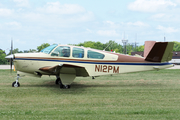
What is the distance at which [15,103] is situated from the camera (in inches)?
286

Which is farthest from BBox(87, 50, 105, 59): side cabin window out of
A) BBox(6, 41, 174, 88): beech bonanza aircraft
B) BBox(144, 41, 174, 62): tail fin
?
BBox(144, 41, 174, 62): tail fin

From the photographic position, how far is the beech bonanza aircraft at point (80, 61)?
10297 millimetres

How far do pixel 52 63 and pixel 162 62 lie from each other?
5953 mm

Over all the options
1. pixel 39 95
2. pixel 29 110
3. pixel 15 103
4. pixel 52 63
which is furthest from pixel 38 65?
pixel 29 110

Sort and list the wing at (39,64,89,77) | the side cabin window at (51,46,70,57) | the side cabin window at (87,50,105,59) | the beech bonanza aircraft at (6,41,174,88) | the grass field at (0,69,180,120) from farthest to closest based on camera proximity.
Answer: the side cabin window at (87,50,105,59), the side cabin window at (51,46,70,57), the beech bonanza aircraft at (6,41,174,88), the wing at (39,64,89,77), the grass field at (0,69,180,120)

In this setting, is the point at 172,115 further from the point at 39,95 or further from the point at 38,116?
the point at 39,95

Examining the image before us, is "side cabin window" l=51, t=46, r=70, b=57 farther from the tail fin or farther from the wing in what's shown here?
the tail fin

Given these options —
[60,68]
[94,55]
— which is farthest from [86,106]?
[94,55]

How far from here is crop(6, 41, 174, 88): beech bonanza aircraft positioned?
10.3 metres

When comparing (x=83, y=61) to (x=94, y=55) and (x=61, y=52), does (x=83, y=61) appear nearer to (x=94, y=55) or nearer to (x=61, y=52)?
(x=94, y=55)

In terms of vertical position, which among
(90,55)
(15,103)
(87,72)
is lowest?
(15,103)

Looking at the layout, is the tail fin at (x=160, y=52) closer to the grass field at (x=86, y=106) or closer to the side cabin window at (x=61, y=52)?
the grass field at (x=86, y=106)

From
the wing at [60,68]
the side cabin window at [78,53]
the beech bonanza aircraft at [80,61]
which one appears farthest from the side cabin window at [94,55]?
the wing at [60,68]

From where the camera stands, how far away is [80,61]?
35.0 feet
